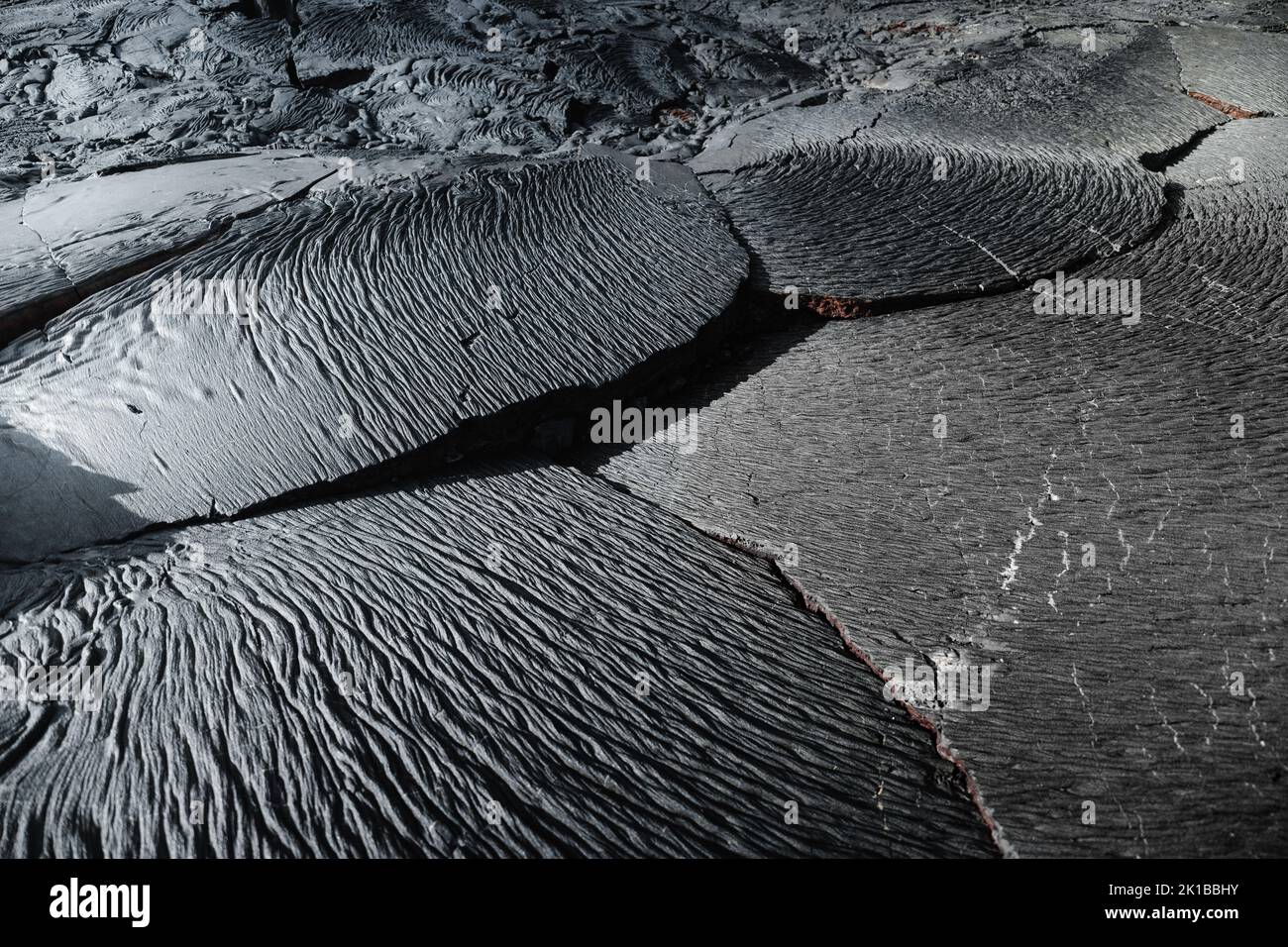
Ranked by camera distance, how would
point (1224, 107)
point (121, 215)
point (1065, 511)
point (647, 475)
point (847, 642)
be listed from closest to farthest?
point (847, 642), point (1065, 511), point (647, 475), point (121, 215), point (1224, 107)

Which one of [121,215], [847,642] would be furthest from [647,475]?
[121,215]

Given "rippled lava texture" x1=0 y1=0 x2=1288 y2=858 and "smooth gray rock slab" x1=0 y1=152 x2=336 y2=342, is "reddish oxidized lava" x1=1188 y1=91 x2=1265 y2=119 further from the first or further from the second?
"smooth gray rock slab" x1=0 y1=152 x2=336 y2=342

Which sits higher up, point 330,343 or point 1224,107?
point 1224,107

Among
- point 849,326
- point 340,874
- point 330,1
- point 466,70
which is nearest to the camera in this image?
point 340,874

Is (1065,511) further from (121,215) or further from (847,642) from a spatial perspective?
(121,215)

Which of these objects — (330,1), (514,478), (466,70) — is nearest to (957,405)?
(514,478)

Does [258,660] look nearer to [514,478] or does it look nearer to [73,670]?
[73,670]

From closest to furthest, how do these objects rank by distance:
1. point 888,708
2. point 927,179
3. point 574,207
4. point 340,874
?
point 340,874 < point 888,708 < point 574,207 < point 927,179

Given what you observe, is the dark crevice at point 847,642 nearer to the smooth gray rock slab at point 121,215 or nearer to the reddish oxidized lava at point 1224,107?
the smooth gray rock slab at point 121,215
